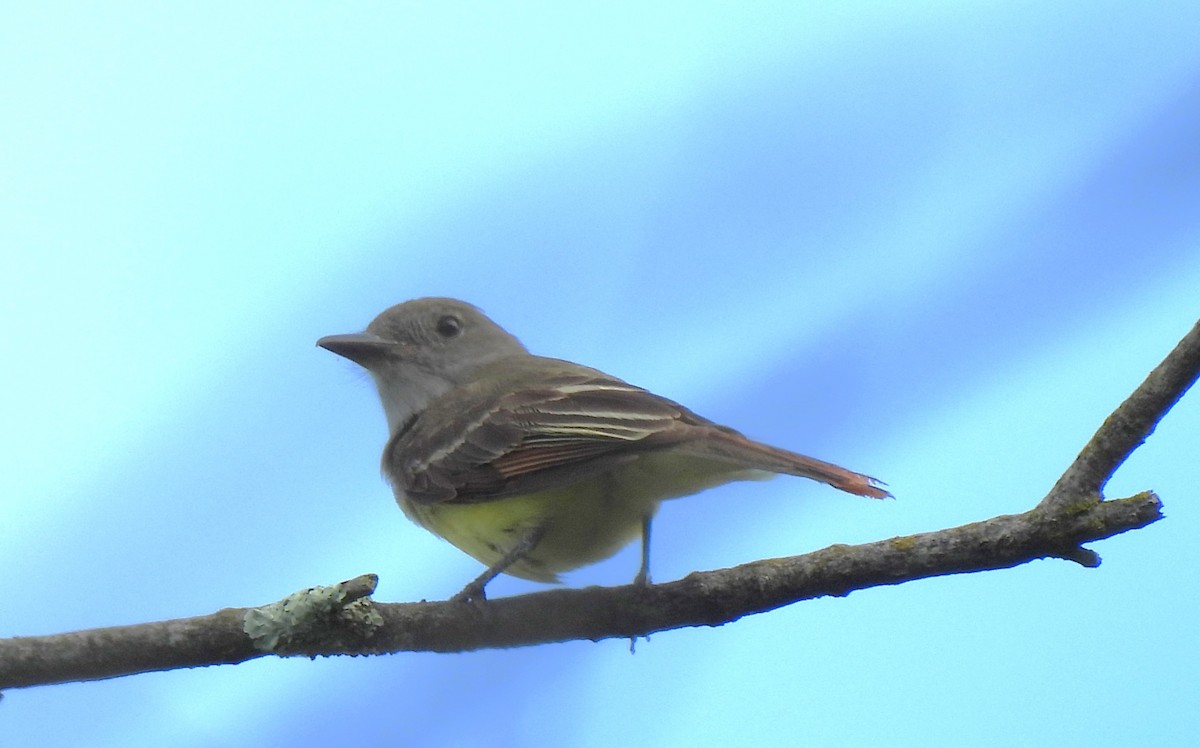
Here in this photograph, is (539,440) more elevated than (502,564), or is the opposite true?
(539,440)

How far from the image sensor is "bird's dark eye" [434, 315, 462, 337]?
6.45 m

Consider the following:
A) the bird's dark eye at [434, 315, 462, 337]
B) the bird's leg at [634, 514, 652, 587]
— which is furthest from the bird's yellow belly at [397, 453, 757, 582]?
the bird's dark eye at [434, 315, 462, 337]

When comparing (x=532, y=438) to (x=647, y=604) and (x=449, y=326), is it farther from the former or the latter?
(x=449, y=326)

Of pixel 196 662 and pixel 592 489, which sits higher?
pixel 592 489

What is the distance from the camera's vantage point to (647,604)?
3.91 m

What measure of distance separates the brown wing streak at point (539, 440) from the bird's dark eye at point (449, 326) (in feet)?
4.03

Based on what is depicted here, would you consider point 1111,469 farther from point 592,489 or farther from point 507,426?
point 507,426

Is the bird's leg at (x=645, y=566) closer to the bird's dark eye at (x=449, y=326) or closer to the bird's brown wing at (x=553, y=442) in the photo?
the bird's brown wing at (x=553, y=442)

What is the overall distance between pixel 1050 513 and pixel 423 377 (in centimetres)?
363

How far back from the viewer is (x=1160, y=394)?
300 centimetres

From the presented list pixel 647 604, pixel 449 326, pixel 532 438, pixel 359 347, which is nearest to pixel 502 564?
pixel 532 438

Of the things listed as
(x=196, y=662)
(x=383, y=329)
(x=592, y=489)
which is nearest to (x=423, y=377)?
(x=383, y=329)

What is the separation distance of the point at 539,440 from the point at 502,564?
51 centimetres

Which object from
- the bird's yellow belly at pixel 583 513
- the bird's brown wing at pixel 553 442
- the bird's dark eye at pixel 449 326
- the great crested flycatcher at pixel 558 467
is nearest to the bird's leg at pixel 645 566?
the great crested flycatcher at pixel 558 467
